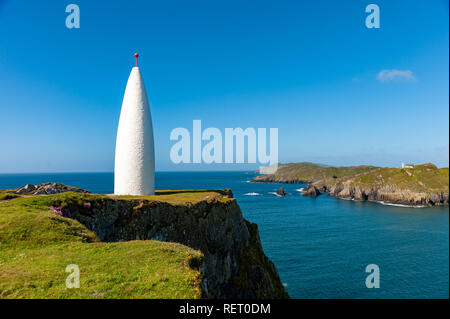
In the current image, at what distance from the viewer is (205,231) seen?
924 inches

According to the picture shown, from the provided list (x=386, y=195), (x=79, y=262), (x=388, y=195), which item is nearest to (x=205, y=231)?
(x=79, y=262)

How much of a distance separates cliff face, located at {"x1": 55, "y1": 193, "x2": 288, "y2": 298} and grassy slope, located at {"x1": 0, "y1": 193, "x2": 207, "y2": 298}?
145 centimetres

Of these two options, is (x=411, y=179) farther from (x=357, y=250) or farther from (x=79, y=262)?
(x=79, y=262)

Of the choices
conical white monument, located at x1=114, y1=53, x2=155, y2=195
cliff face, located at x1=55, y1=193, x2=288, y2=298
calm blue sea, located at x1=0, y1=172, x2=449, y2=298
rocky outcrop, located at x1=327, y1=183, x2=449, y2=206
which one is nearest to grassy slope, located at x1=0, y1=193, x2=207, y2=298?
cliff face, located at x1=55, y1=193, x2=288, y2=298

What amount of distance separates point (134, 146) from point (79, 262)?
641 inches

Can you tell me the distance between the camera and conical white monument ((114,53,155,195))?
24.3 meters

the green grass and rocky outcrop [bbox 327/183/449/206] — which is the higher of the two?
the green grass

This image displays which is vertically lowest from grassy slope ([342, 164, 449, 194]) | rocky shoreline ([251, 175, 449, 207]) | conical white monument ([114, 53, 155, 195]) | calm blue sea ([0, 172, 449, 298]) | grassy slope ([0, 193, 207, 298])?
calm blue sea ([0, 172, 449, 298])

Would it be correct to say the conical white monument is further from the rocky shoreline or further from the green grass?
the rocky shoreline

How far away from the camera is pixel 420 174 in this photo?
84.8 m

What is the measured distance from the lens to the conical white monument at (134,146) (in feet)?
79.7

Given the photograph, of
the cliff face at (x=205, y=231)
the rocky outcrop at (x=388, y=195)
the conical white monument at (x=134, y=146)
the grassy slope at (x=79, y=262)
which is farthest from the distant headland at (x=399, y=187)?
the grassy slope at (x=79, y=262)

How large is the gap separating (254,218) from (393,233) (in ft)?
110

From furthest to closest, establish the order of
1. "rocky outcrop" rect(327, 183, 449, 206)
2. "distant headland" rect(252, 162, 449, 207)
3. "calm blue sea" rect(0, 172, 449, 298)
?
"rocky outcrop" rect(327, 183, 449, 206) → "distant headland" rect(252, 162, 449, 207) → "calm blue sea" rect(0, 172, 449, 298)
